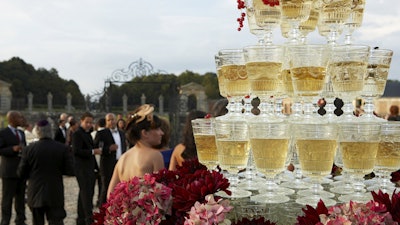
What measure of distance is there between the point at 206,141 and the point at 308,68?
0.69 metres

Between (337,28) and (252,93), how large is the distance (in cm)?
58

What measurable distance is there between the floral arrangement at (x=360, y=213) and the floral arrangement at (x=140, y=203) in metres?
0.69

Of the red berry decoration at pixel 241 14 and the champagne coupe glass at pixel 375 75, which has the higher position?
the red berry decoration at pixel 241 14

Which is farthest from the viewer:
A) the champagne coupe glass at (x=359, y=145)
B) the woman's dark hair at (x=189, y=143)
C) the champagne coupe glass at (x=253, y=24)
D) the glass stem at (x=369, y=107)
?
the woman's dark hair at (x=189, y=143)

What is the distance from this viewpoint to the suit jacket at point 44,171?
6.46 m

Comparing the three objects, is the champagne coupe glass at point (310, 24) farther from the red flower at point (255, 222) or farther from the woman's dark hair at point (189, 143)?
the woman's dark hair at point (189, 143)

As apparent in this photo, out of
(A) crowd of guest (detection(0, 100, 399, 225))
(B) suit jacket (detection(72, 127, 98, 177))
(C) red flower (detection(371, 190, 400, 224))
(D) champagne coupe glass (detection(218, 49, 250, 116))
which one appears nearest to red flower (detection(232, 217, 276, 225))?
(C) red flower (detection(371, 190, 400, 224))

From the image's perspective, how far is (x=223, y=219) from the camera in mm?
2008

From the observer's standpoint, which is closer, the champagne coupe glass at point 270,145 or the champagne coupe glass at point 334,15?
the champagne coupe glass at point 270,145

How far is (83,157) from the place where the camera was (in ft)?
26.1

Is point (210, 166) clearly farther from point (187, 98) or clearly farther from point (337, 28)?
point (187, 98)

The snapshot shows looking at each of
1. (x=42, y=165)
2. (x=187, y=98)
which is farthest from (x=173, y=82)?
(x=42, y=165)

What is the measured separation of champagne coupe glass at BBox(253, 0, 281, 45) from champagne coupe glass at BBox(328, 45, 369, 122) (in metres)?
0.34

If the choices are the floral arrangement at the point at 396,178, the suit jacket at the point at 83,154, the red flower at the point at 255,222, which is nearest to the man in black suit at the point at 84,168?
the suit jacket at the point at 83,154
